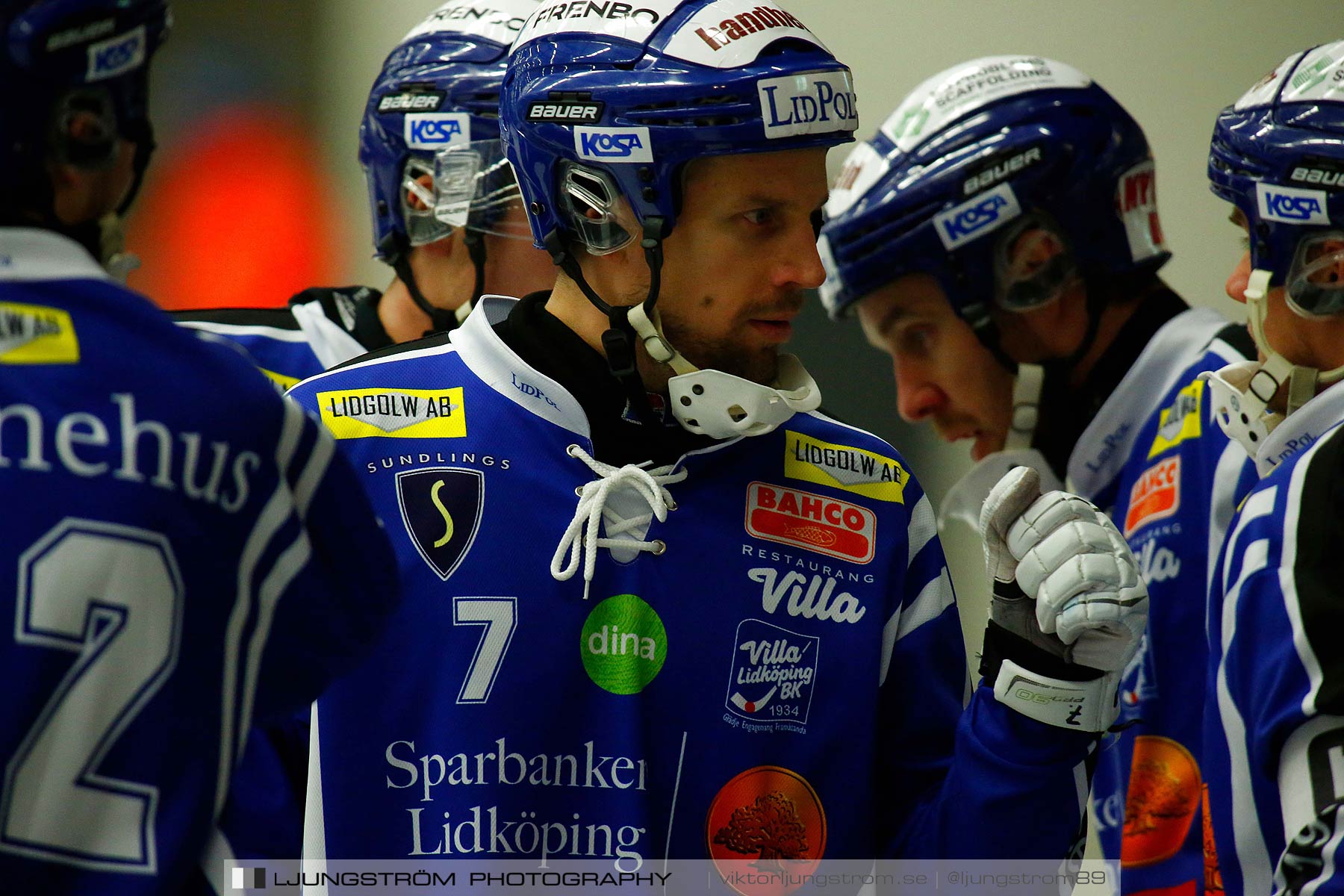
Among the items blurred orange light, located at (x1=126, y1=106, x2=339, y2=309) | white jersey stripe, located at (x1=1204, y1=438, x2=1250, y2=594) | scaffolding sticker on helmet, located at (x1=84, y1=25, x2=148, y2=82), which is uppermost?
scaffolding sticker on helmet, located at (x1=84, y1=25, x2=148, y2=82)

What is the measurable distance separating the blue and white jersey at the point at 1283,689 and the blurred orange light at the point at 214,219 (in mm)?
4382

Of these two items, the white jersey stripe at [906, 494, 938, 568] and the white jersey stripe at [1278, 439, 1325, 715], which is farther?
the white jersey stripe at [906, 494, 938, 568]

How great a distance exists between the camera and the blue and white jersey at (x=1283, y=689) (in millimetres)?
1808

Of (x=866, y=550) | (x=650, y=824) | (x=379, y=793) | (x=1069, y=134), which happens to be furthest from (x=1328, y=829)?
(x=1069, y=134)

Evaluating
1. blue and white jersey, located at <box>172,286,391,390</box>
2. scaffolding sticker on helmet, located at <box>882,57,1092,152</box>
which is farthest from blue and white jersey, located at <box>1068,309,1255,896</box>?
blue and white jersey, located at <box>172,286,391,390</box>

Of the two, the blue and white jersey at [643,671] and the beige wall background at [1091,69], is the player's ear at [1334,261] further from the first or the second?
the beige wall background at [1091,69]

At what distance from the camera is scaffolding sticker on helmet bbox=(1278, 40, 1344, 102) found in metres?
2.29

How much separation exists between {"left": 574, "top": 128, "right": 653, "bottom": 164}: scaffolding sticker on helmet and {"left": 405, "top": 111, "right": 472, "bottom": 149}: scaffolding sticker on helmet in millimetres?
1094

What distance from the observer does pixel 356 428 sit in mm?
1967

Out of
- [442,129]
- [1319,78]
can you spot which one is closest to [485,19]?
[442,129]

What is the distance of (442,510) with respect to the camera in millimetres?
1923

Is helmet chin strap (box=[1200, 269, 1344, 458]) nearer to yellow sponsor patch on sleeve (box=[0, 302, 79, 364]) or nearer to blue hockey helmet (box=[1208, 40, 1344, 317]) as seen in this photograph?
blue hockey helmet (box=[1208, 40, 1344, 317])

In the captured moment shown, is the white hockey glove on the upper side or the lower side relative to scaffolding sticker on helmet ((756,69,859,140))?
lower

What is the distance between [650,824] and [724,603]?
299 millimetres
